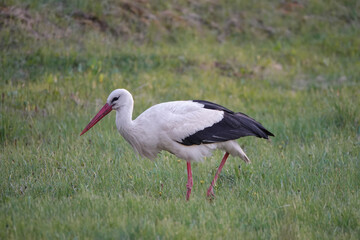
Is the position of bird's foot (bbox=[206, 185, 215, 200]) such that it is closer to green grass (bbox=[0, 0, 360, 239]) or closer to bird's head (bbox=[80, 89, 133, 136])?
green grass (bbox=[0, 0, 360, 239])

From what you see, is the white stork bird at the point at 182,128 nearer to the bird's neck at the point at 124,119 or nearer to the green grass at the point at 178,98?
the bird's neck at the point at 124,119

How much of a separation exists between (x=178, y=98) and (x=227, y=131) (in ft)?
11.2

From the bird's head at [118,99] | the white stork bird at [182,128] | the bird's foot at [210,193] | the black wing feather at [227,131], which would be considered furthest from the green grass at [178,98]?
the bird's head at [118,99]

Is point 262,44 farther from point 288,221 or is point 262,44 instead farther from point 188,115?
point 288,221

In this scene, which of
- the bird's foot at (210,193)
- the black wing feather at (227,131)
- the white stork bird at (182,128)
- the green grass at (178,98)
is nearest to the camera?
the green grass at (178,98)

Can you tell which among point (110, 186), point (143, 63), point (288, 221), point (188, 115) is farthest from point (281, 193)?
point (143, 63)

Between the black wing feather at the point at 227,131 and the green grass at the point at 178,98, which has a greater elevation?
the black wing feather at the point at 227,131

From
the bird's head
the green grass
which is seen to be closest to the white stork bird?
the bird's head

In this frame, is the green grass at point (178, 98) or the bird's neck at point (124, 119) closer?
the green grass at point (178, 98)

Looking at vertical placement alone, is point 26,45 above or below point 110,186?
above

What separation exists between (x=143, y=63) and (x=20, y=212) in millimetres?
6110

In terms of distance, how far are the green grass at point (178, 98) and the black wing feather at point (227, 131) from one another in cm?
52

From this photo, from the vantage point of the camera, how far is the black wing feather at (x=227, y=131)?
17.0 feet

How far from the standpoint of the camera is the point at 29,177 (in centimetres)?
504
